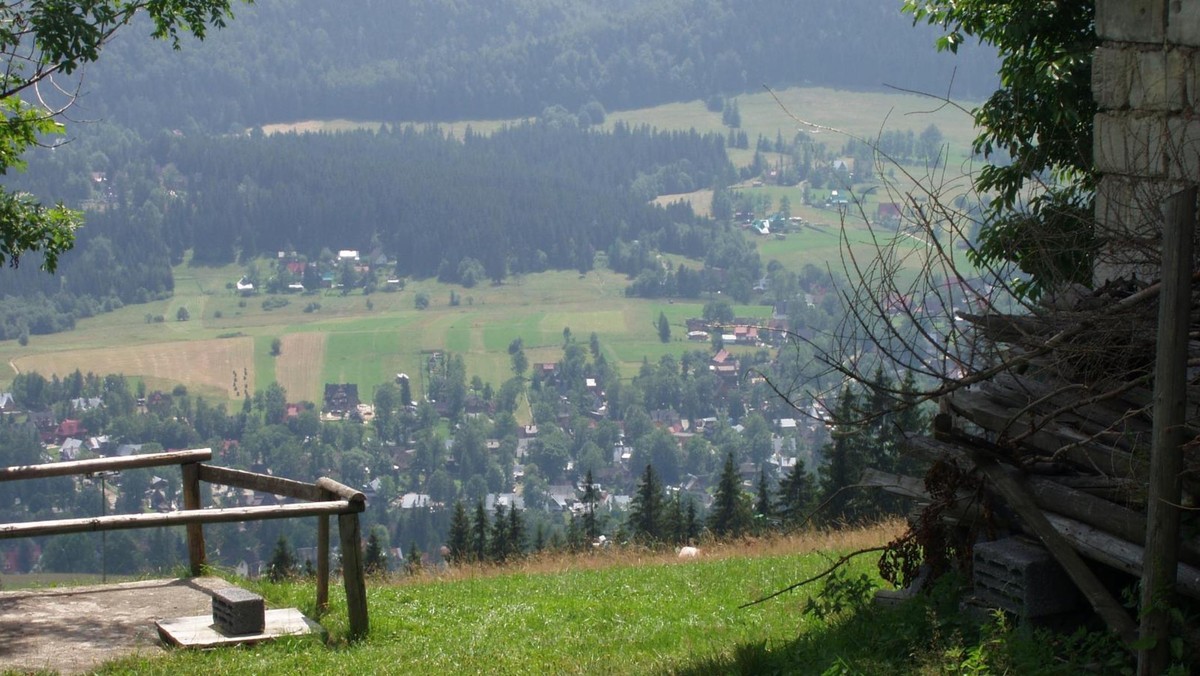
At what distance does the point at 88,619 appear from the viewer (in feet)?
30.3

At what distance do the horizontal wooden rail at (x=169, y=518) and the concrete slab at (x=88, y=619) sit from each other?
26.4 inches

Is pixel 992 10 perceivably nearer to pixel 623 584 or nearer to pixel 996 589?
pixel 623 584

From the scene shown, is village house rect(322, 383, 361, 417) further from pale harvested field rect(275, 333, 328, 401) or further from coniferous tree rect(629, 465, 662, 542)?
coniferous tree rect(629, 465, 662, 542)

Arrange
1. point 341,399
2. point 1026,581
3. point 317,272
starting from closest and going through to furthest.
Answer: point 1026,581 < point 341,399 < point 317,272

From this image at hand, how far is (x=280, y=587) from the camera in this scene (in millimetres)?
10422

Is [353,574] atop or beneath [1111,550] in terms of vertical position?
beneath

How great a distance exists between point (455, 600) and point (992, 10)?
7702 mm

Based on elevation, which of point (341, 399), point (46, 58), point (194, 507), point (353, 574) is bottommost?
point (341, 399)

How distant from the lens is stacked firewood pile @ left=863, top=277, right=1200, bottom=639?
20.8 ft

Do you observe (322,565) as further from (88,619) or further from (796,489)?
(796,489)

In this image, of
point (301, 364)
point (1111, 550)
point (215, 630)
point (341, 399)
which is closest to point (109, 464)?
→ point (215, 630)

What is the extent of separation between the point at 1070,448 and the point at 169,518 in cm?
584

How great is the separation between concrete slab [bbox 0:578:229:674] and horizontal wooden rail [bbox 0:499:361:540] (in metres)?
0.67

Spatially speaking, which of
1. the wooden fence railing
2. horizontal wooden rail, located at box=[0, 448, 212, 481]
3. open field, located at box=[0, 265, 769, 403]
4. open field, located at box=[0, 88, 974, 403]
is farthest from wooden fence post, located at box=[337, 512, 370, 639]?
open field, located at box=[0, 265, 769, 403]
